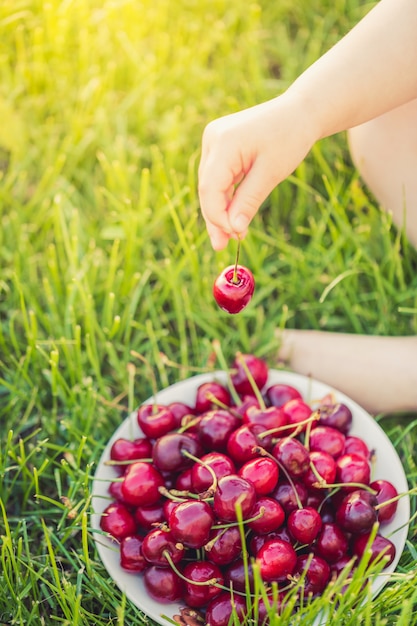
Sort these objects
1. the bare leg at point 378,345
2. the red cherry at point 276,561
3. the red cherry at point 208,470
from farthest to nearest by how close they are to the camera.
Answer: the bare leg at point 378,345
the red cherry at point 208,470
the red cherry at point 276,561

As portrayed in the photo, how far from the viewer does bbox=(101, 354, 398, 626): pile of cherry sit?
1.25 m

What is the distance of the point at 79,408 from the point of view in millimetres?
1658

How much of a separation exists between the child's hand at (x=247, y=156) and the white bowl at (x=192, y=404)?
0.46 meters

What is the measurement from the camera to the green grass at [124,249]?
1.55 meters

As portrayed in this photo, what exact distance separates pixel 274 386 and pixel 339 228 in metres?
0.68

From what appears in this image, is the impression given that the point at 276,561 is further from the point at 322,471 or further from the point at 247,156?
the point at 247,156

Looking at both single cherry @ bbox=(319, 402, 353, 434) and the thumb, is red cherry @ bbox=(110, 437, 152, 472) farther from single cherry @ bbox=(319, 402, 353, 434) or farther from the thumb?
the thumb

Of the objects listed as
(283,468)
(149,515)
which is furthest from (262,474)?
(149,515)

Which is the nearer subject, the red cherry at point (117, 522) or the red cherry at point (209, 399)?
the red cherry at point (117, 522)

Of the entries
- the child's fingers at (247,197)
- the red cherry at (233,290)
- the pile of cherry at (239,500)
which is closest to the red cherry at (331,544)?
the pile of cherry at (239,500)

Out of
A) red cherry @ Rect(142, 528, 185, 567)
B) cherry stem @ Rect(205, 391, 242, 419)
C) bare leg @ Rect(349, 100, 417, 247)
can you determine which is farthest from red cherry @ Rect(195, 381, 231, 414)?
bare leg @ Rect(349, 100, 417, 247)

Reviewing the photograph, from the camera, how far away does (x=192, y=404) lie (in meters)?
1.64

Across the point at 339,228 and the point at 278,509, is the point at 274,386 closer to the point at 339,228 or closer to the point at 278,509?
the point at 278,509

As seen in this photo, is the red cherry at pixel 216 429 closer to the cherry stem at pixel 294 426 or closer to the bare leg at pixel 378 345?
the cherry stem at pixel 294 426
